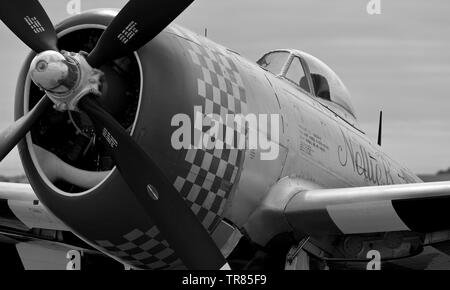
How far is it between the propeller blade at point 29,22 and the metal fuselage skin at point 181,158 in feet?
0.90

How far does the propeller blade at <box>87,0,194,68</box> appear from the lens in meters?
6.97

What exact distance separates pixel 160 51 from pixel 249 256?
244cm

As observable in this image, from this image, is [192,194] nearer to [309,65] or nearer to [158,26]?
[158,26]

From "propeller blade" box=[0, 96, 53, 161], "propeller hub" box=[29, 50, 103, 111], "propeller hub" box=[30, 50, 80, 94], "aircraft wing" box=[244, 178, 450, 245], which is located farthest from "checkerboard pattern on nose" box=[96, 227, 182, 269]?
"propeller hub" box=[30, 50, 80, 94]

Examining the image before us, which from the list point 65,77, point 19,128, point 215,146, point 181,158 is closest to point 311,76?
point 215,146

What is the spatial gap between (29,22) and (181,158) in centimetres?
173

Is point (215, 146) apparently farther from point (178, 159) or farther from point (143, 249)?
point (143, 249)

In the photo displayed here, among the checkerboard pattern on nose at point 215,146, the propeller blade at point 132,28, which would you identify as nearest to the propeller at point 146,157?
the propeller blade at point 132,28

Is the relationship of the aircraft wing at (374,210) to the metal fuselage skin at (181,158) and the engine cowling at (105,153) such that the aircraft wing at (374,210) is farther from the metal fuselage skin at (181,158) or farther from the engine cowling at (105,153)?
the engine cowling at (105,153)

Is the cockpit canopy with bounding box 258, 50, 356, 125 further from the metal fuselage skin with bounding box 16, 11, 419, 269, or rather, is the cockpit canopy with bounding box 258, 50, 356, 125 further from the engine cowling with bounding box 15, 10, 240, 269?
the engine cowling with bounding box 15, 10, 240, 269

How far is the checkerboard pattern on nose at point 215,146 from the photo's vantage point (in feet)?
24.7

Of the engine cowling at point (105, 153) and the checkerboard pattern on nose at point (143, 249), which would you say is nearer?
the engine cowling at point (105, 153)

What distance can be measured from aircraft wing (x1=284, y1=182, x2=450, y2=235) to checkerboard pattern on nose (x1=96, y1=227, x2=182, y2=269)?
1.37 m

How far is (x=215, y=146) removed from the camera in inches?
301
